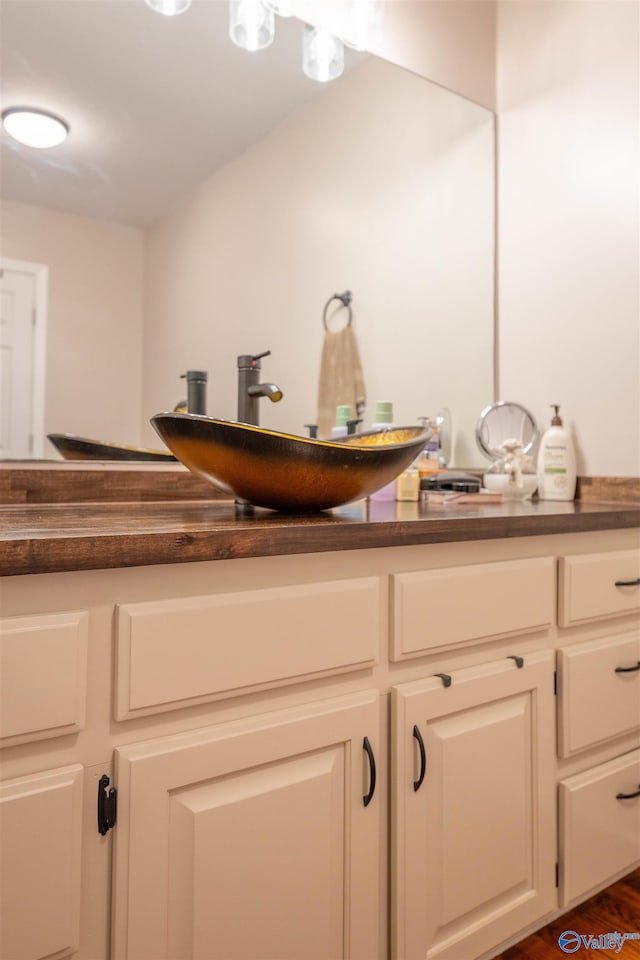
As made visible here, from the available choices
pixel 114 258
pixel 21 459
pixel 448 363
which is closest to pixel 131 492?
pixel 21 459

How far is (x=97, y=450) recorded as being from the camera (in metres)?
1.25

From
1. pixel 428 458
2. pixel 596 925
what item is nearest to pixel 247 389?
pixel 428 458

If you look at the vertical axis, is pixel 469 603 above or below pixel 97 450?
below

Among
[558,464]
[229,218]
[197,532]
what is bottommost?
[197,532]

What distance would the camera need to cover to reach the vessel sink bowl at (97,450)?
120 centimetres

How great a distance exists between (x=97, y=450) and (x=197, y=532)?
2.06ft

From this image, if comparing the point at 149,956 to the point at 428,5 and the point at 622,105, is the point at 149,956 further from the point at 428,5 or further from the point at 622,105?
the point at 428,5

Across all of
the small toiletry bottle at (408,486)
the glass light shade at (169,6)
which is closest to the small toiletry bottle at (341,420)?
the small toiletry bottle at (408,486)

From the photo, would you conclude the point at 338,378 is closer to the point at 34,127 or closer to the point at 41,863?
the point at 34,127

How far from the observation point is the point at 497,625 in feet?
3.35

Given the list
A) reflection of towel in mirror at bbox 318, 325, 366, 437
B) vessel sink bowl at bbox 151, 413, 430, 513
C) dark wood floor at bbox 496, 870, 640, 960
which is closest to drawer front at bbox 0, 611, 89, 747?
vessel sink bowl at bbox 151, 413, 430, 513

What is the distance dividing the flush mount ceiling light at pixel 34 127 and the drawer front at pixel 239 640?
0.98 metres

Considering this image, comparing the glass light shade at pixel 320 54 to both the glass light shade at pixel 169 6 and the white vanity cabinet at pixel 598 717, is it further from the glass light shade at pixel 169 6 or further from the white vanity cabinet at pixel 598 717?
the white vanity cabinet at pixel 598 717

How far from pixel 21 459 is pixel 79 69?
2.52ft
